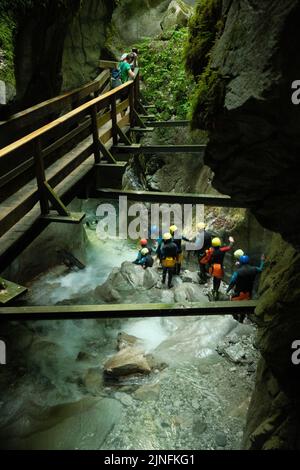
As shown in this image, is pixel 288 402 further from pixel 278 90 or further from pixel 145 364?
pixel 145 364

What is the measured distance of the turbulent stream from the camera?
224 inches

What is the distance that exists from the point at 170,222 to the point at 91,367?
8.79 meters

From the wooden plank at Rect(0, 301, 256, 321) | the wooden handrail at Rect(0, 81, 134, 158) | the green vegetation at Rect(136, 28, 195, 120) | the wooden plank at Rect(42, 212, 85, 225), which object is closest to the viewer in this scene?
the wooden handrail at Rect(0, 81, 134, 158)

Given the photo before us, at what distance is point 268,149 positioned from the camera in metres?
2.62

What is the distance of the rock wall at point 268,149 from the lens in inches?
86.6

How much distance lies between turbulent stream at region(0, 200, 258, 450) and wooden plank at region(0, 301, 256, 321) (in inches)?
103

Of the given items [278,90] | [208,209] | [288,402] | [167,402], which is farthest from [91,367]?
[208,209]

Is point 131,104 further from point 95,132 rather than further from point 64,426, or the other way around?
point 64,426

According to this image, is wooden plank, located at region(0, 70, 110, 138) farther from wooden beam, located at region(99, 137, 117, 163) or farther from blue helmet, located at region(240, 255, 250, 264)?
blue helmet, located at region(240, 255, 250, 264)

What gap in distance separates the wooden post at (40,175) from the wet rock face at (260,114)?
220 cm

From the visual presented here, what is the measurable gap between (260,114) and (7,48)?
14.7 ft

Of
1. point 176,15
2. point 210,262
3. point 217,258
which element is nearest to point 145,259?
point 210,262

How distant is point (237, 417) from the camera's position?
19.5 ft

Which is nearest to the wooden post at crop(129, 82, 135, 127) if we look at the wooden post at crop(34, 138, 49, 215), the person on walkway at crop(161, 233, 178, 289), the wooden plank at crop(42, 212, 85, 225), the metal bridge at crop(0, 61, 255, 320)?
the metal bridge at crop(0, 61, 255, 320)
